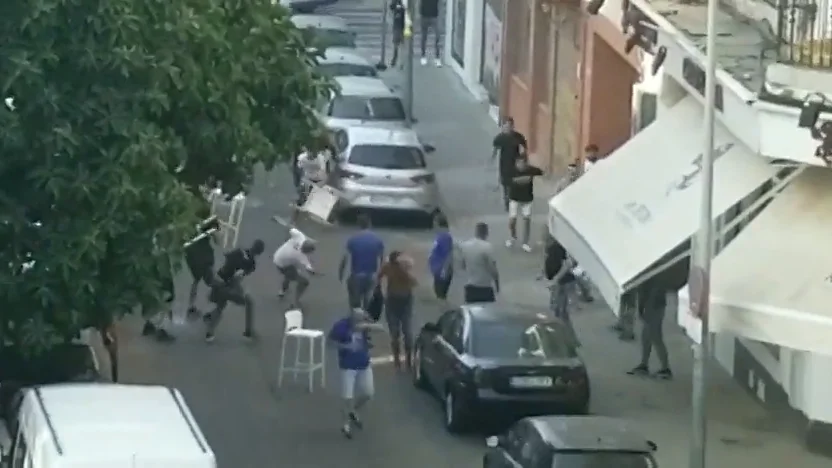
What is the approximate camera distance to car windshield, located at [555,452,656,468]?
52.5ft

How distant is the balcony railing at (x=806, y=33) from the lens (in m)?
17.1

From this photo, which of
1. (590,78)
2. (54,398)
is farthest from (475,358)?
(590,78)

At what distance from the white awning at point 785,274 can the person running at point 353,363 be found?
4449mm

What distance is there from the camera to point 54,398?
50.3 feet

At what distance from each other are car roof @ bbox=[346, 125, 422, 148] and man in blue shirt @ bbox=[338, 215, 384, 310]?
836cm

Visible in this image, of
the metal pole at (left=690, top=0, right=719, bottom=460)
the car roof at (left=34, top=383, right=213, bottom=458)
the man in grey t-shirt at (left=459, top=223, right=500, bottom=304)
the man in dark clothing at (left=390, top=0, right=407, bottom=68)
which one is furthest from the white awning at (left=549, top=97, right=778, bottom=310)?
the man in dark clothing at (left=390, top=0, right=407, bottom=68)

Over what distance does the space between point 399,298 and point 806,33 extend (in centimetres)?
691

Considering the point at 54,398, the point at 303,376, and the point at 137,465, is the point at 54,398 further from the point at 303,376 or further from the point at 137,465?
the point at 303,376

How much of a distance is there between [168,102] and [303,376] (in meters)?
6.73

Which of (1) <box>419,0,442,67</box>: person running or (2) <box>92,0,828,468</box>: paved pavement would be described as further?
(1) <box>419,0,442,67</box>: person running

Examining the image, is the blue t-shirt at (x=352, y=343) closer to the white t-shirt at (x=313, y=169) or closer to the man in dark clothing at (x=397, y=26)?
the white t-shirt at (x=313, y=169)

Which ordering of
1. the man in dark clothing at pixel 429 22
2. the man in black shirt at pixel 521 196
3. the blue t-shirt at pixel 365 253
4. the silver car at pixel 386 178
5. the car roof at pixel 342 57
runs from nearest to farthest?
the blue t-shirt at pixel 365 253
the man in black shirt at pixel 521 196
the silver car at pixel 386 178
the car roof at pixel 342 57
the man in dark clothing at pixel 429 22

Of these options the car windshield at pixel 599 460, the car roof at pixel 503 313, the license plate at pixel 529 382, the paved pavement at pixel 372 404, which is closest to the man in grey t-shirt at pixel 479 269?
the paved pavement at pixel 372 404

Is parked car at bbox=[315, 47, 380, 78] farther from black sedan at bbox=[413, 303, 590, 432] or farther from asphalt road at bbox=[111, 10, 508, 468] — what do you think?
black sedan at bbox=[413, 303, 590, 432]
